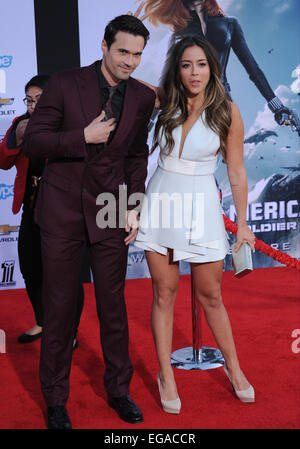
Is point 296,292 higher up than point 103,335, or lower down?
lower down

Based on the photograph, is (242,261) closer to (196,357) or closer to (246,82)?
(196,357)

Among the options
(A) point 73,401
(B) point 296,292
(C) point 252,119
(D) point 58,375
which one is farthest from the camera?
(C) point 252,119

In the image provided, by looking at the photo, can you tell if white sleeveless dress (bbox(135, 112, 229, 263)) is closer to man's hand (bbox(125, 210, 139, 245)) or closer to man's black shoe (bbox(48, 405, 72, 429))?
man's hand (bbox(125, 210, 139, 245))

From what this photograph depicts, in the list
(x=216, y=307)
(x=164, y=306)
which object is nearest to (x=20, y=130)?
(x=164, y=306)

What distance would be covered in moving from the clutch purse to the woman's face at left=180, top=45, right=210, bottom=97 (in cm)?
70

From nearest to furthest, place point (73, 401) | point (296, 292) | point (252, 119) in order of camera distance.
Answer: point (73, 401) < point (296, 292) < point (252, 119)

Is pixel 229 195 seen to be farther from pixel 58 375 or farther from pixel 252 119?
pixel 58 375

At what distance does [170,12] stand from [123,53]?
2854 millimetres

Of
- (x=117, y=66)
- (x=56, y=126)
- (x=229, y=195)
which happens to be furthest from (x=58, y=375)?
(x=229, y=195)

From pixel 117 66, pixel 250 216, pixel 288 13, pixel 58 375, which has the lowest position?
pixel 58 375

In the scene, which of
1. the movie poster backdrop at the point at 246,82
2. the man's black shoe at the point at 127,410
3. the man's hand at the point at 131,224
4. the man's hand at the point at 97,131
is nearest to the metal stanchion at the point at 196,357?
the man's black shoe at the point at 127,410

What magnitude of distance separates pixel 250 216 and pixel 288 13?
1.79 meters

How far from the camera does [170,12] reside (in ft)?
15.7

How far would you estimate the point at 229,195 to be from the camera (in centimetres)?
510
